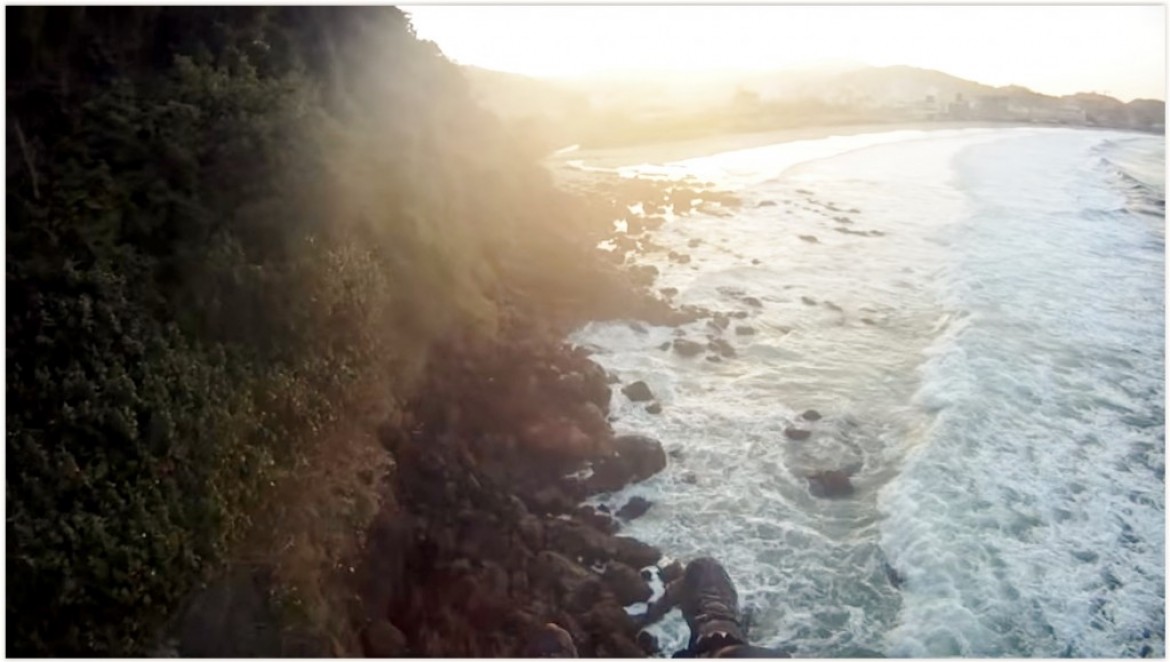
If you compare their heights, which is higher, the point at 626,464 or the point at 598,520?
the point at 626,464

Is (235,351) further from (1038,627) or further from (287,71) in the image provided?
(1038,627)

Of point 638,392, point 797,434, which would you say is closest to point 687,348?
point 638,392

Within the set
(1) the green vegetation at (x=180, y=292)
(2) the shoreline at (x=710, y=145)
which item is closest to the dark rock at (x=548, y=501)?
(1) the green vegetation at (x=180, y=292)

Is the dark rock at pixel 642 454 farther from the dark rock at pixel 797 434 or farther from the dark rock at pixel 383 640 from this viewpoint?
the dark rock at pixel 383 640

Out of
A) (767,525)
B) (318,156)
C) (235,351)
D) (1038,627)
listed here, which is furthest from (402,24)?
(1038,627)

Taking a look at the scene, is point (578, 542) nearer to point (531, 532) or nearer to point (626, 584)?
point (531, 532)
